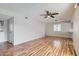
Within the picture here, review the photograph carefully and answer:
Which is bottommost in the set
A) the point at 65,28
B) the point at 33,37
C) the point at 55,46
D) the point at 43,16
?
the point at 55,46

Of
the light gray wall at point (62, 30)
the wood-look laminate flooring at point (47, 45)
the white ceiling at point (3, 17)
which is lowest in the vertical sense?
the wood-look laminate flooring at point (47, 45)

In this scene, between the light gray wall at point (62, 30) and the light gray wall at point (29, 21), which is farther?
the light gray wall at point (62, 30)

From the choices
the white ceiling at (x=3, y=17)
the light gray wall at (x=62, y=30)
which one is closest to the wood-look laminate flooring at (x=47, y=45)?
the light gray wall at (x=62, y=30)

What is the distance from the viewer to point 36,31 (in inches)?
87.5

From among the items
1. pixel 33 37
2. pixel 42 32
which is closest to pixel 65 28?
pixel 42 32

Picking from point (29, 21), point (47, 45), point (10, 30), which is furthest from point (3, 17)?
point (47, 45)

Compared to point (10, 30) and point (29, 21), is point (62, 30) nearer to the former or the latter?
point (29, 21)

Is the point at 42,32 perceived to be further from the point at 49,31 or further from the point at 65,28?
the point at 65,28

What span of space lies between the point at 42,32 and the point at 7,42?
2.64 feet

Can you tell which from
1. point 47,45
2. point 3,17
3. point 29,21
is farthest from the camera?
point 47,45

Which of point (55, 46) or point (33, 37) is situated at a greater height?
point (33, 37)

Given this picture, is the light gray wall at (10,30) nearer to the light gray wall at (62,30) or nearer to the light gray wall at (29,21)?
the light gray wall at (29,21)

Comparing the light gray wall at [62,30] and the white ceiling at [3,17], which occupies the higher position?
the white ceiling at [3,17]

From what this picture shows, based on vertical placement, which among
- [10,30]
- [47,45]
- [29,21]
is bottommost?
[47,45]
